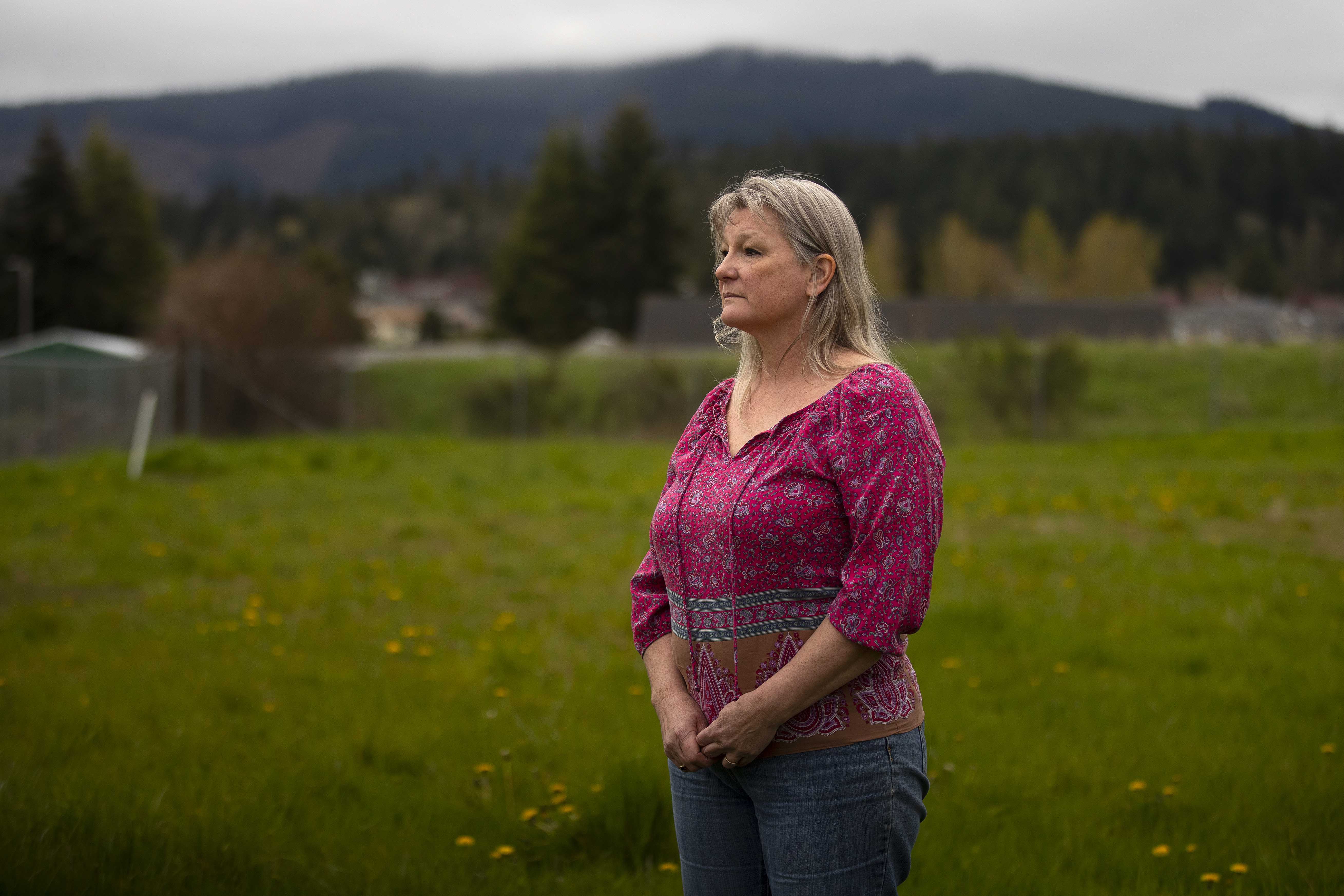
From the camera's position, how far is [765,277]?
2.10 meters

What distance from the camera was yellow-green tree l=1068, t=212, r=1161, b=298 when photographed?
76.9 m

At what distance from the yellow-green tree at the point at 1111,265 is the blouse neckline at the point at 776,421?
80027 millimetres

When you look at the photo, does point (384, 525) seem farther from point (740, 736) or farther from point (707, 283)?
point (707, 283)

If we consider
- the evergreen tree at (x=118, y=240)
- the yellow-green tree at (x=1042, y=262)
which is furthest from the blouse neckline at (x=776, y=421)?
the yellow-green tree at (x=1042, y=262)

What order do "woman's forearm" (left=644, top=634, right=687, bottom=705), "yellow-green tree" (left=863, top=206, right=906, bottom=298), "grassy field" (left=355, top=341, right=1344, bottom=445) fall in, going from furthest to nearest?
"yellow-green tree" (left=863, top=206, right=906, bottom=298) → "grassy field" (left=355, top=341, right=1344, bottom=445) → "woman's forearm" (left=644, top=634, right=687, bottom=705)

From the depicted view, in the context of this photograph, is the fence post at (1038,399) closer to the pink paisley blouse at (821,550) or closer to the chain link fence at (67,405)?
the chain link fence at (67,405)

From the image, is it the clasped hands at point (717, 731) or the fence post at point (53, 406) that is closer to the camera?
the clasped hands at point (717, 731)

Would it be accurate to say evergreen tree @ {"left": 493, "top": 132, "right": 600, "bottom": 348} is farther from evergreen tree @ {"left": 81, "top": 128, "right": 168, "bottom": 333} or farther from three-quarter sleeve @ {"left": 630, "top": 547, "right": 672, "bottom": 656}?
three-quarter sleeve @ {"left": 630, "top": 547, "right": 672, "bottom": 656}

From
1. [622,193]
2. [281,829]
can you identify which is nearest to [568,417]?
[281,829]

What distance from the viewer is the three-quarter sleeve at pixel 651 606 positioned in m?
2.34

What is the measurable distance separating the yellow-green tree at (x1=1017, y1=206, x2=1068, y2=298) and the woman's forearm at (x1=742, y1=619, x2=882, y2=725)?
258ft

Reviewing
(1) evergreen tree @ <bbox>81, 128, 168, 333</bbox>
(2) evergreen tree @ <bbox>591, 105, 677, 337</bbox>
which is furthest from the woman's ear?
(2) evergreen tree @ <bbox>591, 105, 677, 337</bbox>

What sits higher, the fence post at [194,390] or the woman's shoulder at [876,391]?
the woman's shoulder at [876,391]

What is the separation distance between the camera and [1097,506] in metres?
11.1
